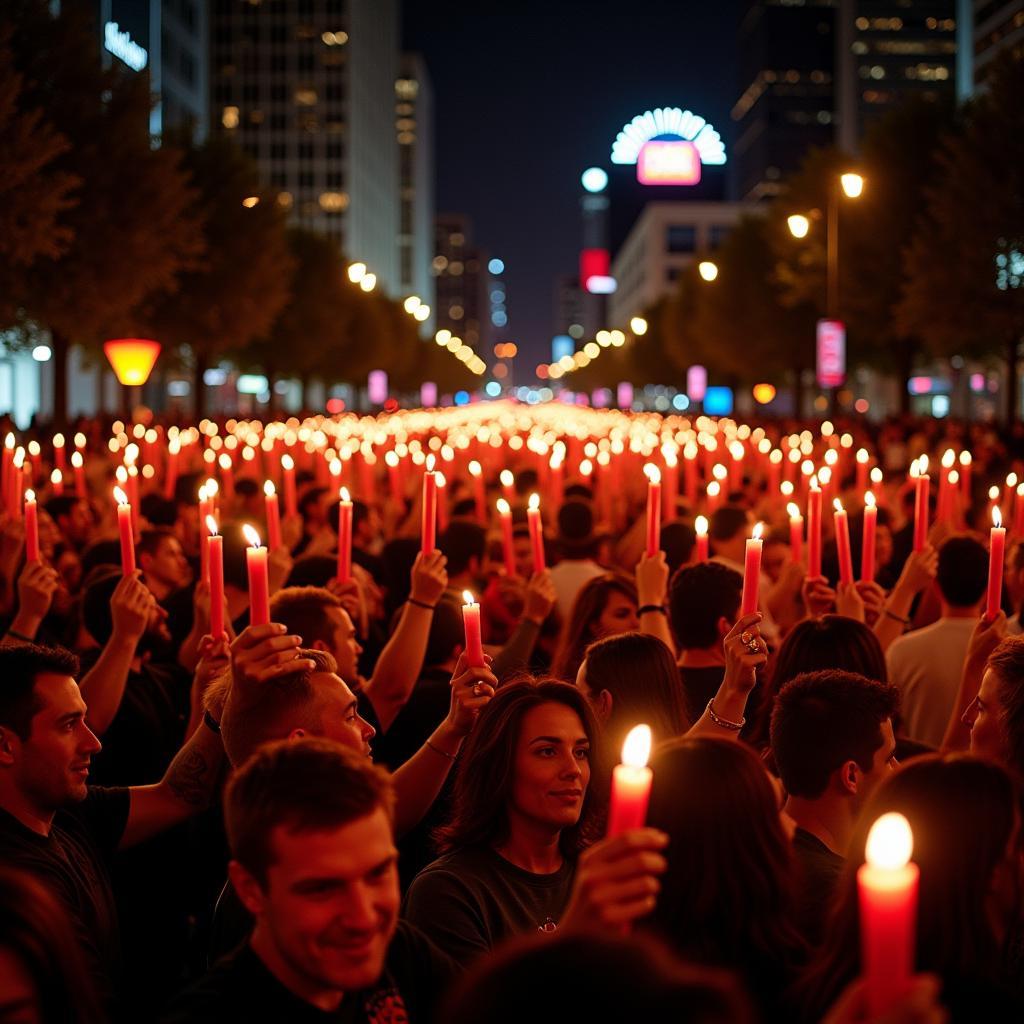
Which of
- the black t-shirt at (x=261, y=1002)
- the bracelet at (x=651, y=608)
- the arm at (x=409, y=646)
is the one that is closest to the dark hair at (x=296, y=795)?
the black t-shirt at (x=261, y=1002)

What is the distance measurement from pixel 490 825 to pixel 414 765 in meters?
0.52

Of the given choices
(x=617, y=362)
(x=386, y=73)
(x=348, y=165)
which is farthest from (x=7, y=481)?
(x=386, y=73)

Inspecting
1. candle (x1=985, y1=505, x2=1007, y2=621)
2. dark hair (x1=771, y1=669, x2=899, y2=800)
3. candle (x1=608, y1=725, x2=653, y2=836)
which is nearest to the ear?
candle (x1=608, y1=725, x2=653, y2=836)

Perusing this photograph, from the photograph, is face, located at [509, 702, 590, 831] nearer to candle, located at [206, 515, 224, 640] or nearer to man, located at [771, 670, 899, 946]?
man, located at [771, 670, 899, 946]

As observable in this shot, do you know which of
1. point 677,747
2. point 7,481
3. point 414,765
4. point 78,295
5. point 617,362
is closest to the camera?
point 677,747

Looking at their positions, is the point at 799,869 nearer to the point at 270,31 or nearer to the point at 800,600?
the point at 800,600

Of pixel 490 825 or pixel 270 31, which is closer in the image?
pixel 490 825

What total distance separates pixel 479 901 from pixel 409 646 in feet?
6.21

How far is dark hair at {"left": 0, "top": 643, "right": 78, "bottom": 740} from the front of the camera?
4227 mm

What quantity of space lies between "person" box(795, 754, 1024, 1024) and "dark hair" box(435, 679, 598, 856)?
3.86ft

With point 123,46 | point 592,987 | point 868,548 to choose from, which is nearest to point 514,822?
point 592,987

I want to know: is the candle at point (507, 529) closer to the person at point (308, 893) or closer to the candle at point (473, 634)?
the candle at point (473, 634)

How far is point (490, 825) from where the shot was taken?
425cm

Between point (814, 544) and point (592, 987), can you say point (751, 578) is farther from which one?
point (592, 987)
